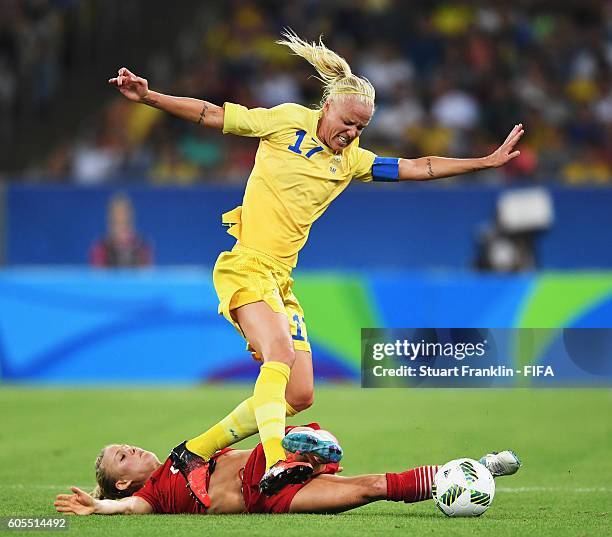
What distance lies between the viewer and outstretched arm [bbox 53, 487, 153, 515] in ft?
21.7

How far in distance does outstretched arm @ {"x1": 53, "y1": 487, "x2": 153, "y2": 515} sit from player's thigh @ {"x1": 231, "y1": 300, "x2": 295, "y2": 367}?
1.00 meters

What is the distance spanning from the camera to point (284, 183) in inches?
289

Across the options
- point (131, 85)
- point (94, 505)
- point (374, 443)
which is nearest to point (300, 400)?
point (94, 505)

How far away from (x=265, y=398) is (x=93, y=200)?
11.3 meters

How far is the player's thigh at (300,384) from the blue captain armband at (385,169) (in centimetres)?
114

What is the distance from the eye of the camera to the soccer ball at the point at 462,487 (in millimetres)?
6586

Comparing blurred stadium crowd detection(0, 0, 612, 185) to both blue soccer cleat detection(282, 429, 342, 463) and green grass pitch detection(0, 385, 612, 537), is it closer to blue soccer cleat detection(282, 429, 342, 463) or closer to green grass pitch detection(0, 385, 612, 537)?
green grass pitch detection(0, 385, 612, 537)

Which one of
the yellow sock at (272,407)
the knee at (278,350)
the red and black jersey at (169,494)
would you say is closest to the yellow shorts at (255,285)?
the knee at (278,350)

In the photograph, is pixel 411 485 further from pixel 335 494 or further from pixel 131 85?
pixel 131 85

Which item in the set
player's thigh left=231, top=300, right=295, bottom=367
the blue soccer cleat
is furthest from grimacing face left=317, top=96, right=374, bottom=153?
A: the blue soccer cleat

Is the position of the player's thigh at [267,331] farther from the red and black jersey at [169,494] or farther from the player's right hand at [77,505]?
the player's right hand at [77,505]

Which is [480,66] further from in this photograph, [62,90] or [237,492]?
[237,492]

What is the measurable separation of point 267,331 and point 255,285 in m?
0.31

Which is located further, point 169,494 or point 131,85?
point 131,85
